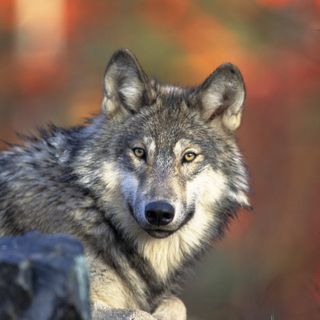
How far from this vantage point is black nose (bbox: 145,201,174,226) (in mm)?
4961

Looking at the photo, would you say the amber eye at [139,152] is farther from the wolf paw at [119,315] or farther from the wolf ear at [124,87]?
the wolf paw at [119,315]

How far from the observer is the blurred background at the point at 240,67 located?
942 centimetres

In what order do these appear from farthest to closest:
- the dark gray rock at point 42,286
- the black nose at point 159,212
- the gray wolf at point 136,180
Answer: the gray wolf at point 136,180 < the black nose at point 159,212 < the dark gray rock at point 42,286

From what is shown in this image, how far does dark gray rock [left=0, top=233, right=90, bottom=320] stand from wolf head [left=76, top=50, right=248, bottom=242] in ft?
6.38

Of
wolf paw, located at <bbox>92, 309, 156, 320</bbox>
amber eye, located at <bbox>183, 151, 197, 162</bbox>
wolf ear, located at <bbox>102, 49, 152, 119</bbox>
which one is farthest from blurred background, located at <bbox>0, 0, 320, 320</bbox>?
wolf paw, located at <bbox>92, 309, 156, 320</bbox>

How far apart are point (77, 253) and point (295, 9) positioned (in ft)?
22.6

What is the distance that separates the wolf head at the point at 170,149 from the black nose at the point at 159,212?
0.14ft

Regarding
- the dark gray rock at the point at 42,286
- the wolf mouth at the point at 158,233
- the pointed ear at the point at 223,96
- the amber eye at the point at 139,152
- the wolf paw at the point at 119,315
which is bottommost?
the wolf paw at the point at 119,315

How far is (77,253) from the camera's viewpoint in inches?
124

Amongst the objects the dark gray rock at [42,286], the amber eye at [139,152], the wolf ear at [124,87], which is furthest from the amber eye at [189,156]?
the dark gray rock at [42,286]

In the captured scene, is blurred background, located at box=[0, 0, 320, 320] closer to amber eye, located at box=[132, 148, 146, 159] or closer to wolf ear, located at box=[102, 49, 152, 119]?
wolf ear, located at box=[102, 49, 152, 119]

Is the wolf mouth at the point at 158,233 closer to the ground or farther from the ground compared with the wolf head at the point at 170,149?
closer to the ground

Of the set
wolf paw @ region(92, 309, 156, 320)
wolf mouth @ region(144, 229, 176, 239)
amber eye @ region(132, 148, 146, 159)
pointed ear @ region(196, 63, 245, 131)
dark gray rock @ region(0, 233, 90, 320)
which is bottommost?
wolf paw @ region(92, 309, 156, 320)

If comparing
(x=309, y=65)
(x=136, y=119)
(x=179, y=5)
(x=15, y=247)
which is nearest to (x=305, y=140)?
(x=309, y=65)
